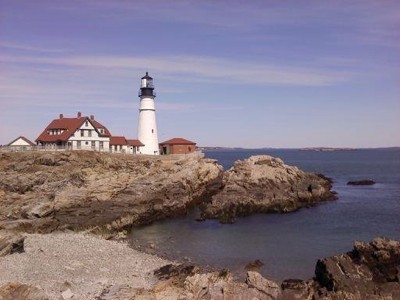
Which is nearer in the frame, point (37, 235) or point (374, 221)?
point (37, 235)

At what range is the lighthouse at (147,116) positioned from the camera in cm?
6494

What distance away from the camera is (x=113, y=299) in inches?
→ 719

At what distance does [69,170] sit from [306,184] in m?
27.0

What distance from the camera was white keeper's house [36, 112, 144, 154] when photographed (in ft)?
193

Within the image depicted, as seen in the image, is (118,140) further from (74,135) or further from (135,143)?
(74,135)

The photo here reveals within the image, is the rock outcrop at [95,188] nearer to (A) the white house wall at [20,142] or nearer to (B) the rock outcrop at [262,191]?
(B) the rock outcrop at [262,191]

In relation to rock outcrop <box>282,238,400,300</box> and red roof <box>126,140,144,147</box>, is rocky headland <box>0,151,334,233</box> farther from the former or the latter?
rock outcrop <box>282,238,400,300</box>

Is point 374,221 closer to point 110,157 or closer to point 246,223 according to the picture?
point 246,223

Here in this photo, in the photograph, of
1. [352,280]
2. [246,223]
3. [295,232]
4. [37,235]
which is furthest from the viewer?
[246,223]

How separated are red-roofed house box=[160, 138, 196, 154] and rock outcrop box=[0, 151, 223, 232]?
16.3 metres

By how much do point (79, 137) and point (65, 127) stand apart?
2578 millimetres

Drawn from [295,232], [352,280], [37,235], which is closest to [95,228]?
[37,235]

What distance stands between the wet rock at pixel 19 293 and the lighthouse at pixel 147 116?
47.2 metres

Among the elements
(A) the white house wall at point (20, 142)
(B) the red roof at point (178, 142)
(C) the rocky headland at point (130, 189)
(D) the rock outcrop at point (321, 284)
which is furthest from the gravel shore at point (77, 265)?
(B) the red roof at point (178, 142)
